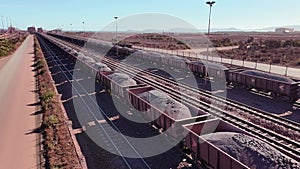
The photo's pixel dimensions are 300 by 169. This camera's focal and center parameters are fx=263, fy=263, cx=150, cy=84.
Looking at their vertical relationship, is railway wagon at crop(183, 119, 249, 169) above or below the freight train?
below

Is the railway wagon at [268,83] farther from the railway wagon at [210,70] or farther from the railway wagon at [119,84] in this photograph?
the railway wagon at [119,84]

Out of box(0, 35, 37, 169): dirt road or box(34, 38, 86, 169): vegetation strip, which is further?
box(0, 35, 37, 169): dirt road

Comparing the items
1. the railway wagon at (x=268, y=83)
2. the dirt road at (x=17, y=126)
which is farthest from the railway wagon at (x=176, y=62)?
the dirt road at (x=17, y=126)

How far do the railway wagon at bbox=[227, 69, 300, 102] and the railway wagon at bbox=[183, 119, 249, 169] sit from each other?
35.0ft

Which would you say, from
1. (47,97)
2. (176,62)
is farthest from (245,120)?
(176,62)

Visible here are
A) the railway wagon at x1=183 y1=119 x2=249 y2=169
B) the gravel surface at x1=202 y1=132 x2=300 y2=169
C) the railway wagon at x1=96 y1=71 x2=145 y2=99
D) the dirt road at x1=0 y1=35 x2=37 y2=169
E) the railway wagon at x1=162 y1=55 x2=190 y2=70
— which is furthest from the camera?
the railway wagon at x1=162 y1=55 x2=190 y2=70

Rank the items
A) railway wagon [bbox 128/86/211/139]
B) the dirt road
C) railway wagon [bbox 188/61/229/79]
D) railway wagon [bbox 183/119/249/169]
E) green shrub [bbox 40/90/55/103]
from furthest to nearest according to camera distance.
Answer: railway wagon [bbox 188/61/229/79] < green shrub [bbox 40/90/55/103] < the dirt road < railway wagon [bbox 128/86/211/139] < railway wagon [bbox 183/119/249/169]

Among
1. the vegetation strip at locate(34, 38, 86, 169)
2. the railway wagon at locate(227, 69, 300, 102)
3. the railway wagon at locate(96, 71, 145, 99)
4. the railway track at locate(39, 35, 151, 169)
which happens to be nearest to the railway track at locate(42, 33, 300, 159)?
the railway wagon at locate(227, 69, 300, 102)

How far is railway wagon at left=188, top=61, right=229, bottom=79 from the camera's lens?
27328 mm

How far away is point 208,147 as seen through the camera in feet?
33.6

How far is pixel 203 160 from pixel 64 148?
24.0 ft

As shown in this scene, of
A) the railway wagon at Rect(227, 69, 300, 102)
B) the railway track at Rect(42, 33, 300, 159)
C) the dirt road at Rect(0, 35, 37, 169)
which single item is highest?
the railway wagon at Rect(227, 69, 300, 102)

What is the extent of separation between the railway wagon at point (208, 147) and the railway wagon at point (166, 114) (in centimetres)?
71

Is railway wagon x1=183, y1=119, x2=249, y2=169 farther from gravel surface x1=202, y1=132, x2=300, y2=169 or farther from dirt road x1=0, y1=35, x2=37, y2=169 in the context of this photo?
dirt road x1=0, y1=35, x2=37, y2=169
